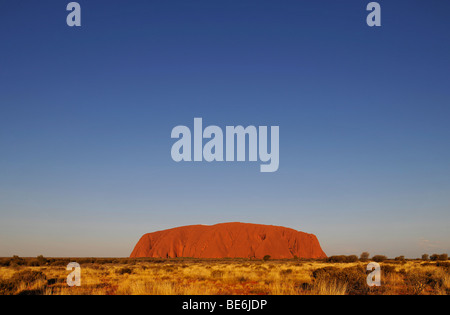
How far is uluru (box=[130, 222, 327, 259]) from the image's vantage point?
4456 inches

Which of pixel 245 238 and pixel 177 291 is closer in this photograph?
pixel 177 291

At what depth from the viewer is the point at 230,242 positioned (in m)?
116

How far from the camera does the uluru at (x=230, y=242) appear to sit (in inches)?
4456
